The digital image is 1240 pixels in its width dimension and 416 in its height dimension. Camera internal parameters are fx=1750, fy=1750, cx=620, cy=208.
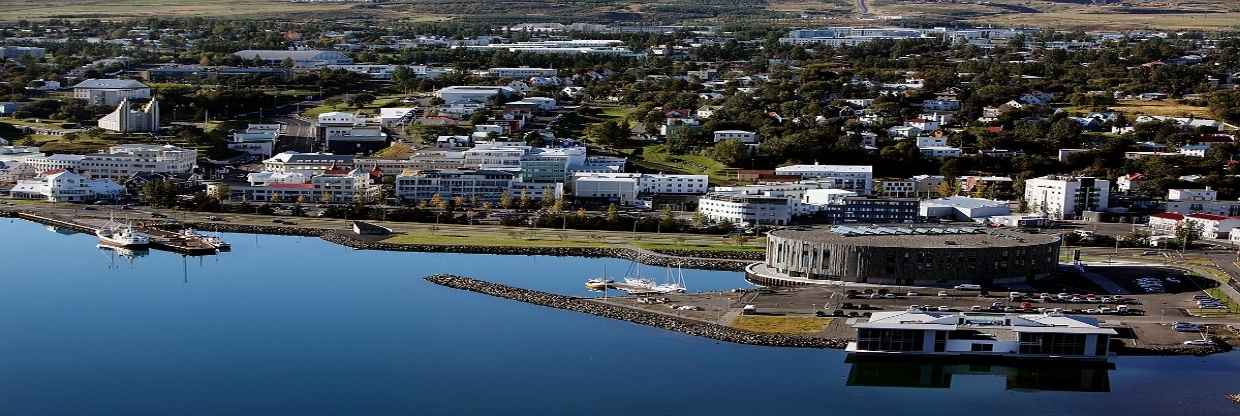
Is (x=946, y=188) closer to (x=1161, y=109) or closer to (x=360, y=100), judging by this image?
(x=1161, y=109)

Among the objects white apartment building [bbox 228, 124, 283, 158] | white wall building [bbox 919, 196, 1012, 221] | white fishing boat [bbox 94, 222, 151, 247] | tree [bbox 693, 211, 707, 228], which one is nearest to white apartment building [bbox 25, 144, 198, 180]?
white apartment building [bbox 228, 124, 283, 158]

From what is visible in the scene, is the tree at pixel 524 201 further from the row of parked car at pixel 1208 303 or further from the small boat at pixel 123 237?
the row of parked car at pixel 1208 303

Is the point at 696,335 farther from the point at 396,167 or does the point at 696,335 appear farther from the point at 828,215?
the point at 396,167

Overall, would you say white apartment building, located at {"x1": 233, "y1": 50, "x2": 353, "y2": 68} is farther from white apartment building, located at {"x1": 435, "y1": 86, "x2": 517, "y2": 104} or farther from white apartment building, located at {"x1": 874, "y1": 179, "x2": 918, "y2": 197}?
white apartment building, located at {"x1": 874, "y1": 179, "x2": 918, "y2": 197}

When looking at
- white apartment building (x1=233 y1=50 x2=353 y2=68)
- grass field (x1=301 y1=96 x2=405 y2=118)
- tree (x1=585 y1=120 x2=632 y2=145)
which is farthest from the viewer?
white apartment building (x1=233 y1=50 x2=353 y2=68)

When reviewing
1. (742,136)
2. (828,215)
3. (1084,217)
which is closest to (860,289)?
(828,215)

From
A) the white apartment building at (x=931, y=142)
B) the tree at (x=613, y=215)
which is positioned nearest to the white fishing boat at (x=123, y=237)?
the tree at (x=613, y=215)
